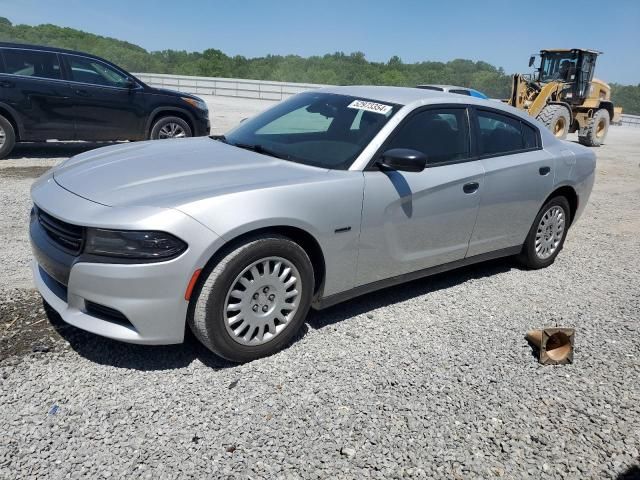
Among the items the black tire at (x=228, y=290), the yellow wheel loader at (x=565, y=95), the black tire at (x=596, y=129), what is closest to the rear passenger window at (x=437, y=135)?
the black tire at (x=228, y=290)

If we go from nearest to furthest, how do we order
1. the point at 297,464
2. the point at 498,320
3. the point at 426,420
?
the point at 297,464
the point at 426,420
the point at 498,320

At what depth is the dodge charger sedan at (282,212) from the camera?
2785 millimetres

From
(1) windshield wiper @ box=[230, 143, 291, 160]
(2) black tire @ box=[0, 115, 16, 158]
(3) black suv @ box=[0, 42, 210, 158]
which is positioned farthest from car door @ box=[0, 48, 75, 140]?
(1) windshield wiper @ box=[230, 143, 291, 160]

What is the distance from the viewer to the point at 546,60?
17109mm

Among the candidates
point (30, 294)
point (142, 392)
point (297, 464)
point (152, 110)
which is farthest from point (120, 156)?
point (152, 110)

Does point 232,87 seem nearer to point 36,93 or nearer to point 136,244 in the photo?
point 36,93

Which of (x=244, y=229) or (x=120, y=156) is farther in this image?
(x=120, y=156)

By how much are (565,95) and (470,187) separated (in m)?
15.1

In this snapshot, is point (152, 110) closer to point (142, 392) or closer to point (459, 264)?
point (459, 264)

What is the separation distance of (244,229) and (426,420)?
1386 millimetres

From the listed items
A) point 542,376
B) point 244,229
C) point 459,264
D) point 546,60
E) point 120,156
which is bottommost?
point 542,376

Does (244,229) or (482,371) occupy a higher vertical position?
(244,229)

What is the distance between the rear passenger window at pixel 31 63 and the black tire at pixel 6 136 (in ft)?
2.54

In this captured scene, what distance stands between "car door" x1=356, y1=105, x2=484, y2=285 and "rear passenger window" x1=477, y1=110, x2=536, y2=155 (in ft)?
0.66
